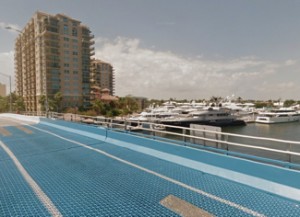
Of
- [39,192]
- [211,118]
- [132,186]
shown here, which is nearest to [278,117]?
[211,118]

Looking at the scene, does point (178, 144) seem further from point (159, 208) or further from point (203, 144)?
point (159, 208)

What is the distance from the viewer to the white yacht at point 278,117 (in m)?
69.6

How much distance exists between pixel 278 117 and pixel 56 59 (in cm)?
8602

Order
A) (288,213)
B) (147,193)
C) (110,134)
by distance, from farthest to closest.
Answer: (110,134)
(147,193)
(288,213)

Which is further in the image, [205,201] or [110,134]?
[110,134]

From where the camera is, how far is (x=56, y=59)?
7262 centimetres

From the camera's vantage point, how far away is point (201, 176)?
18.0 feet

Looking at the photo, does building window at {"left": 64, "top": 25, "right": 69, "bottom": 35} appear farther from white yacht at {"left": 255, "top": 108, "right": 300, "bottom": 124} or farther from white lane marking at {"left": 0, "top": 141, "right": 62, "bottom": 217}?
white yacht at {"left": 255, "top": 108, "right": 300, "bottom": 124}

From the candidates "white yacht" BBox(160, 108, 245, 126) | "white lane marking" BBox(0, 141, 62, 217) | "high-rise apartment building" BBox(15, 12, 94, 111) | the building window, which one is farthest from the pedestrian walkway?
the building window

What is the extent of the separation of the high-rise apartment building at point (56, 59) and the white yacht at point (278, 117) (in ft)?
227

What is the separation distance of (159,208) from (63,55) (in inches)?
3244

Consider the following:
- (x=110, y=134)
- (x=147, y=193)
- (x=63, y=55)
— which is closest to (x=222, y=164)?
(x=147, y=193)

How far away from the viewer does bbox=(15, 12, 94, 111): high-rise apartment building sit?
233 feet

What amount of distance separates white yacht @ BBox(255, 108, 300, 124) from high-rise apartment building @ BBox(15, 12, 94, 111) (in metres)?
69.1
